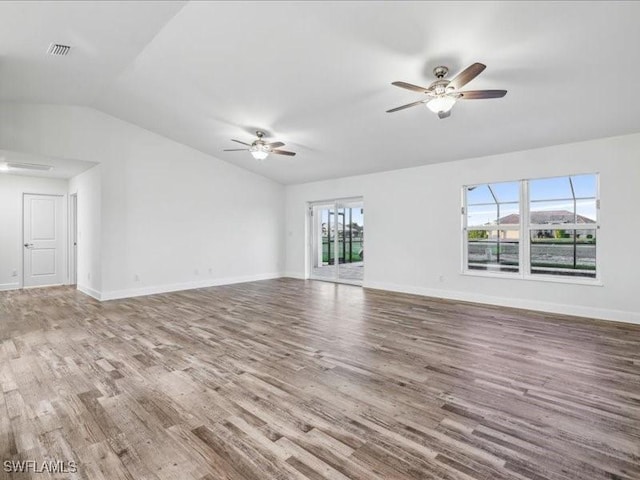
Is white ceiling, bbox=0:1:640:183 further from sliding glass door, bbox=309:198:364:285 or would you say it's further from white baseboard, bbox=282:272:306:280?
white baseboard, bbox=282:272:306:280

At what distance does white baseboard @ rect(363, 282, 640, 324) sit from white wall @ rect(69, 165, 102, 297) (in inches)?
226

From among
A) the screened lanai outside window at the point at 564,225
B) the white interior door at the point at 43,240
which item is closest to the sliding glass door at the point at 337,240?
the screened lanai outside window at the point at 564,225

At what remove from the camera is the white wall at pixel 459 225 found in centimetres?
467

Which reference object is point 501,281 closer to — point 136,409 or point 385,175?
point 385,175

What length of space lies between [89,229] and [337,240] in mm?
5446

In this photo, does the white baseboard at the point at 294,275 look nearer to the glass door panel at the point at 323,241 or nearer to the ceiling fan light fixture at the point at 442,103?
the glass door panel at the point at 323,241

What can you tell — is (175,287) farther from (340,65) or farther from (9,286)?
(340,65)

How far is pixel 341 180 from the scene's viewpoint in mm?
8133

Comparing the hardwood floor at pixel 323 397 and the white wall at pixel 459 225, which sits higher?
the white wall at pixel 459 225

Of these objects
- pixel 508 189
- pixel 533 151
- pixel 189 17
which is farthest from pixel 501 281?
pixel 189 17

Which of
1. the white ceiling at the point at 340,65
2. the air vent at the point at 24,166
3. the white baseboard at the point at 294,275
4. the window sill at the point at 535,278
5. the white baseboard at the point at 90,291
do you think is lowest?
the white baseboard at the point at 90,291

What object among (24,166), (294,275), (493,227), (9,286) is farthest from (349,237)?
(9,286)

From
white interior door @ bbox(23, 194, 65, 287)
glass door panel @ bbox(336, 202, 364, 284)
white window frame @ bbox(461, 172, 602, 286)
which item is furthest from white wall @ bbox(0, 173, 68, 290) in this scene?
white window frame @ bbox(461, 172, 602, 286)

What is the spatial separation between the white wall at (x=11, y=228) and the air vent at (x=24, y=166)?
0.64 metres
